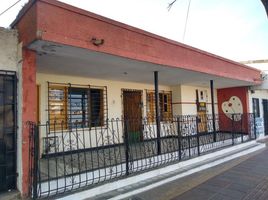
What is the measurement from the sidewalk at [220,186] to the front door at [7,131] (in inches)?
94.9

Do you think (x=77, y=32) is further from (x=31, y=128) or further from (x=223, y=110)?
(x=223, y=110)

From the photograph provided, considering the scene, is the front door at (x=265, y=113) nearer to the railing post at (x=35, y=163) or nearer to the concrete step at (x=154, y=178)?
the concrete step at (x=154, y=178)

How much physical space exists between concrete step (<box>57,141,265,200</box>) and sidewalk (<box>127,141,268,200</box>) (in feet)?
0.50

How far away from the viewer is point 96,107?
9344 mm

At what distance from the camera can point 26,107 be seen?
469 centimetres

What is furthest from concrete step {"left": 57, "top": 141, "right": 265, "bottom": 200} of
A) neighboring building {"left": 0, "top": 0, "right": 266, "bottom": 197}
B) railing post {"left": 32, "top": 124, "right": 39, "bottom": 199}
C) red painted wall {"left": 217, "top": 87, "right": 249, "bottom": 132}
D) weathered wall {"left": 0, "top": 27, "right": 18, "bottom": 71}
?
red painted wall {"left": 217, "top": 87, "right": 249, "bottom": 132}

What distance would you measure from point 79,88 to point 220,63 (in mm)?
5212

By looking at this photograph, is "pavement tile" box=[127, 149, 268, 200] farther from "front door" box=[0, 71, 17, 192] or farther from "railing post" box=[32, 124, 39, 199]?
"front door" box=[0, 71, 17, 192]

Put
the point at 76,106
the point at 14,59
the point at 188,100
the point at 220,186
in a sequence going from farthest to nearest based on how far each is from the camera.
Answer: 1. the point at 188,100
2. the point at 76,106
3. the point at 220,186
4. the point at 14,59

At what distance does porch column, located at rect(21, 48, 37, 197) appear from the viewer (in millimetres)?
4566

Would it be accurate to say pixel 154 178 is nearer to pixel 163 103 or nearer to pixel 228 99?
pixel 163 103

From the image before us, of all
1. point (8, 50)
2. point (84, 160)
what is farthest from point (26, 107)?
point (84, 160)

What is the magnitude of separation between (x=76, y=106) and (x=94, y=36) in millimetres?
3981

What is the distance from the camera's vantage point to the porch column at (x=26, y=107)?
15.0 ft
